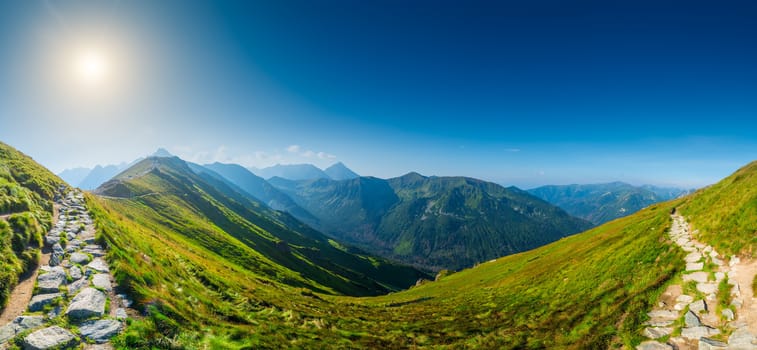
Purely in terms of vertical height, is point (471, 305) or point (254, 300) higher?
point (254, 300)

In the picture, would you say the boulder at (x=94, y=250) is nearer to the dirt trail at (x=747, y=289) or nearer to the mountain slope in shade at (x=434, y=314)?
the mountain slope in shade at (x=434, y=314)

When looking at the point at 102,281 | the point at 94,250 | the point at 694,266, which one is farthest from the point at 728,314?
the point at 94,250

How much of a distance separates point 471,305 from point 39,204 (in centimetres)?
4412

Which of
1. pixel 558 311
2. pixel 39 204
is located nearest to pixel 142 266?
pixel 39 204

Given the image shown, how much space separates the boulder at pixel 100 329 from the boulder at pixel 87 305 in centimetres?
58

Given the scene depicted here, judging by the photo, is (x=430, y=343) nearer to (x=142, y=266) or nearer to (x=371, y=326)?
(x=371, y=326)

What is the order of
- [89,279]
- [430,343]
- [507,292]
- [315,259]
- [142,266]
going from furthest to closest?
1. [315,259]
2. [507,292]
3. [430,343]
4. [142,266]
5. [89,279]

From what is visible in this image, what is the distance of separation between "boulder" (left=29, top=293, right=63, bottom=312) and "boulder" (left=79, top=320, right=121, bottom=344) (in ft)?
7.11

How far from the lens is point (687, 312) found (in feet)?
49.6

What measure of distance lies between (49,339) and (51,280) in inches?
226

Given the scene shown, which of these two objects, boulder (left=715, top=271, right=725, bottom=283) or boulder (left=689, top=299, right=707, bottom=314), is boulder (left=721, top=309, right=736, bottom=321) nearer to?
boulder (left=689, top=299, right=707, bottom=314)

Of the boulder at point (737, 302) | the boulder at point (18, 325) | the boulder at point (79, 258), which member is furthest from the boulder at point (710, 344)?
the boulder at point (79, 258)

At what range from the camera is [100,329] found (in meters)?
9.93

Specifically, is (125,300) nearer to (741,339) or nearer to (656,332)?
(656,332)
